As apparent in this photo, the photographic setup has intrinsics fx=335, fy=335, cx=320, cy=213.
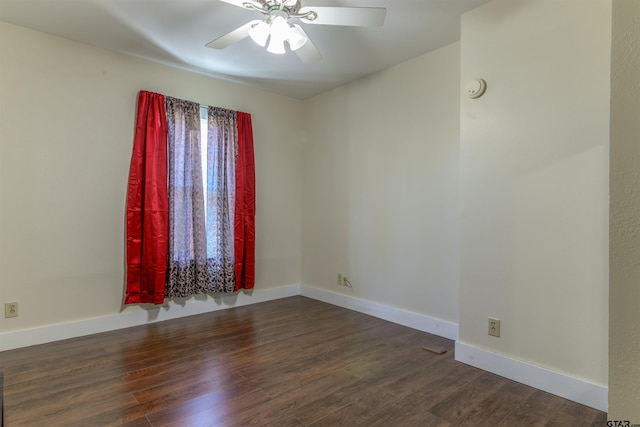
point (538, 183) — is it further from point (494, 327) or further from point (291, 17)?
point (291, 17)

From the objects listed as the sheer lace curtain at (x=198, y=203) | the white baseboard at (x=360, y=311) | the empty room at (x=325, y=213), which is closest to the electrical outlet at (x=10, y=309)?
the empty room at (x=325, y=213)

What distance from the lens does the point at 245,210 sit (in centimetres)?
384

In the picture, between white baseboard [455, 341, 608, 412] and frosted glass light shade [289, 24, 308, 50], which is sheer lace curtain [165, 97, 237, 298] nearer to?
frosted glass light shade [289, 24, 308, 50]

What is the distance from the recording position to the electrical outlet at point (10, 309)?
8.50 ft

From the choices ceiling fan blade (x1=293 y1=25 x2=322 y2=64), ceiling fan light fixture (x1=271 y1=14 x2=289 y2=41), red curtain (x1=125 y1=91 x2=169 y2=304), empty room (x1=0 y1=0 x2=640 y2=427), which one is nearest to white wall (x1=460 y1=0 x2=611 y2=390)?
empty room (x1=0 y1=0 x2=640 y2=427)

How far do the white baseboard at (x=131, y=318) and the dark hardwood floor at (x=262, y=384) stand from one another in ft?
0.31

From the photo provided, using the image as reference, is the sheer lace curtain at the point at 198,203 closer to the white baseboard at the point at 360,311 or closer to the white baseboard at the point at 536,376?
the white baseboard at the point at 360,311

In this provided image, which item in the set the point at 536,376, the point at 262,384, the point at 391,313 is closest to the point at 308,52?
the point at 262,384

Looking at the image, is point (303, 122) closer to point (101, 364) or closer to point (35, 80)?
point (35, 80)

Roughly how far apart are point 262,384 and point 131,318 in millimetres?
1753

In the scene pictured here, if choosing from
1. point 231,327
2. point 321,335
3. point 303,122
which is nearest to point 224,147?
point 303,122

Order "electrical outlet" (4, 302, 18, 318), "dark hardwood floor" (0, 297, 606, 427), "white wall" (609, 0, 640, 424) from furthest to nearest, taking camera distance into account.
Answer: "electrical outlet" (4, 302, 18, 318)
"dark hardwood floor" (0, 297, 606, 427)
"white wall" (609, 0, 640, 424)

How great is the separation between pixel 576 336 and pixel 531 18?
1.98m

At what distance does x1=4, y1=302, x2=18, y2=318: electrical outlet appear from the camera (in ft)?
8.50
